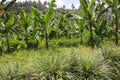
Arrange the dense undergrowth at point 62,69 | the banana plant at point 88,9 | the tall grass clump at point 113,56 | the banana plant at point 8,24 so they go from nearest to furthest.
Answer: the dense undergrowth at point 62,69
the tall grass clump at point 113,56
the banana plant at point 88,9
the banana plant at point 8,24

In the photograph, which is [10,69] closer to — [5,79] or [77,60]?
[5,79]

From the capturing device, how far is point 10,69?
25.3 ft

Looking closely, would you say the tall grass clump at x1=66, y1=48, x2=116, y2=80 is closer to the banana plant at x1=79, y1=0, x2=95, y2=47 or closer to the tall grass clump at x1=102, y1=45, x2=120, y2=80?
the tall grass clump at x1=102, y1=45, x2=120, y2=80

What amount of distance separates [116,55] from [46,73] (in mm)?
3131

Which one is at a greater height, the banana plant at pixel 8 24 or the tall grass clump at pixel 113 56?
the banana plant at pixel 8 24

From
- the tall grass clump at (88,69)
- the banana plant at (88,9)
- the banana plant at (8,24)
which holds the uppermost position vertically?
the banana plant at (88,9)

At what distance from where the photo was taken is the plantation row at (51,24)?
1859cm

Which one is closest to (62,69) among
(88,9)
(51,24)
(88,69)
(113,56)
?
(88,69)

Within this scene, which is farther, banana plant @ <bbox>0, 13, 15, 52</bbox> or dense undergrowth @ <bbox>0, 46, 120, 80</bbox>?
banana plant @ <bbox>0, 13, 15, 52</bbox>

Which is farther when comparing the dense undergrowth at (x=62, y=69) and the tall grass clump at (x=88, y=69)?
the tall grass clump at (x=88, y=69)

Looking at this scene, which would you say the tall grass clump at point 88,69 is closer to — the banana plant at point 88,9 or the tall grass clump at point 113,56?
the tall grass clump at point 113,56

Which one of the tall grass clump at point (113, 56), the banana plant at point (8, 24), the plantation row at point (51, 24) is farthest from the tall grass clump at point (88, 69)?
the banana plant at point (8, 24)

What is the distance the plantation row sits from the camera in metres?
→ 18.6

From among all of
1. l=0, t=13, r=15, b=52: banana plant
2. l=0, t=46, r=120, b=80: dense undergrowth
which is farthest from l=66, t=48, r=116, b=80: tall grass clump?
l=0, t=13, r=15, b=52: banana plant
